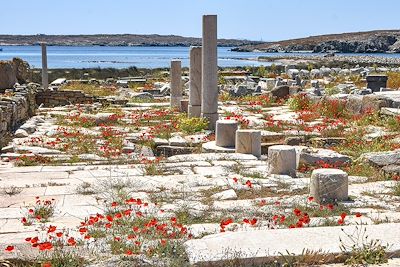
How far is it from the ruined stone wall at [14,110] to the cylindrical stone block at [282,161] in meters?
5.76

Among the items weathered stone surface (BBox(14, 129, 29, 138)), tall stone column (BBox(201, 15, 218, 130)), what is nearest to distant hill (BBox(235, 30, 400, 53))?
tall stone column (BBox(201, 15, 218, 130))

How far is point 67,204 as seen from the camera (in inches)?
284

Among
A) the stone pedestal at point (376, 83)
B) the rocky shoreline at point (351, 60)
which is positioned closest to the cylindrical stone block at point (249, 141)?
the stone pedestal at point (376, 83)

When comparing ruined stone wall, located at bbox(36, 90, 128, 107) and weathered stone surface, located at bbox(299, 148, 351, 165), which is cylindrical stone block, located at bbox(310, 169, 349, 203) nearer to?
weathered stone surface, located at bbox(299, 148, 351, 165)

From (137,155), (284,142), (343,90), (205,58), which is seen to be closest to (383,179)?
(284,142)

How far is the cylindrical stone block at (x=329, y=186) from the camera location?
711 cm

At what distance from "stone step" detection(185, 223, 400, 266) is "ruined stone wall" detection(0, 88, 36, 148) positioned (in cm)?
769

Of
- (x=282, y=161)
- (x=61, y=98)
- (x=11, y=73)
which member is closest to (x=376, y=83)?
(x=61, y=98)

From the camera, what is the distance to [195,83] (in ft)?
51.3

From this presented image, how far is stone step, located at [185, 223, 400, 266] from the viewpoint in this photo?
4.81 metres

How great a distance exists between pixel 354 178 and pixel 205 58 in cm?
616

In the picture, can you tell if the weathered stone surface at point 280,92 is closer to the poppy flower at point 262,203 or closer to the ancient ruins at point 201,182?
the ancient ruins at point 201,182

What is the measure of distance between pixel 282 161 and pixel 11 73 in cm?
1495

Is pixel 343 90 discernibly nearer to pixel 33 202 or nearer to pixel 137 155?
pixel 137 155
